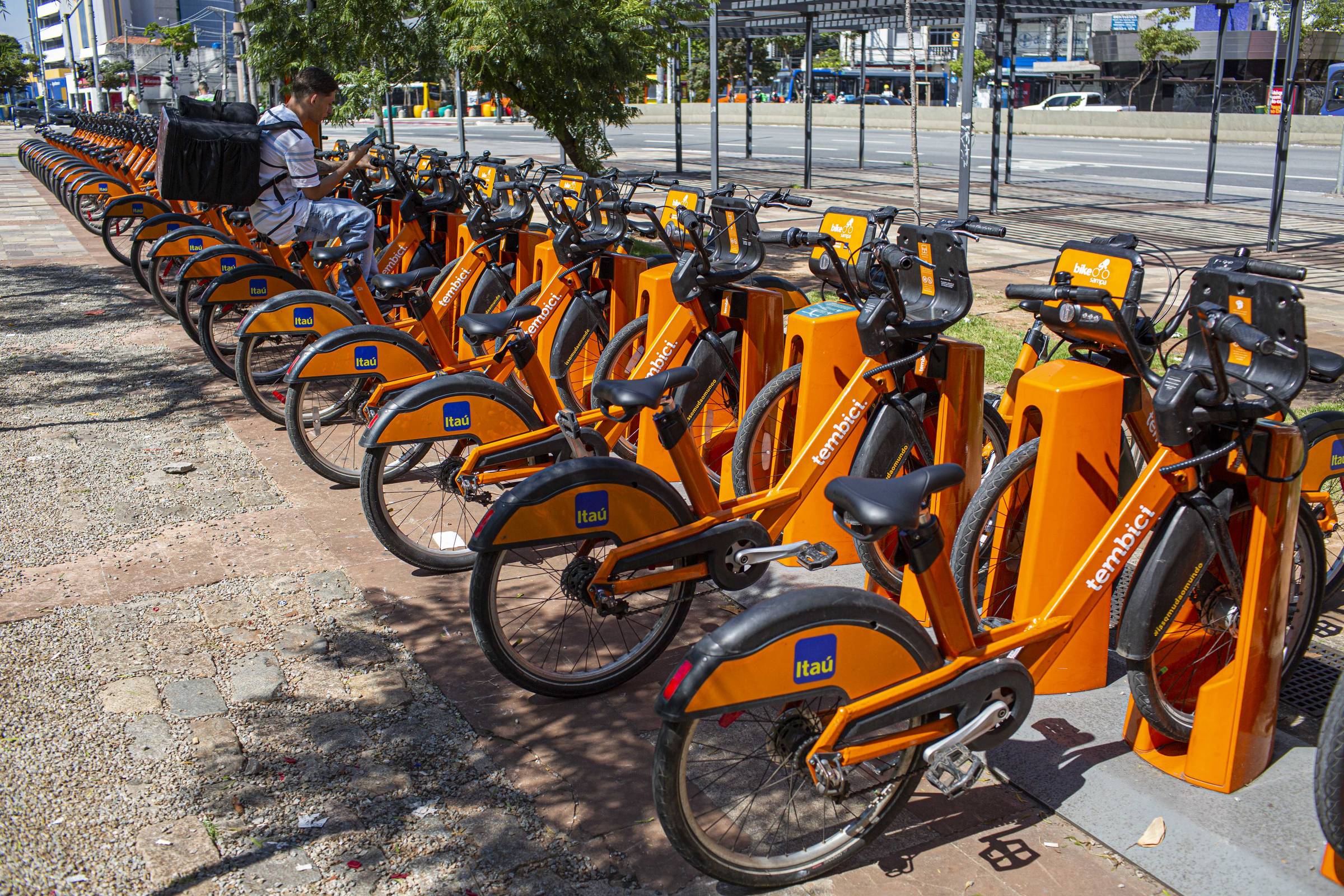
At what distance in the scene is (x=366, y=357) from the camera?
516 cm

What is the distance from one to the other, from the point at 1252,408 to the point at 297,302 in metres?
4.51

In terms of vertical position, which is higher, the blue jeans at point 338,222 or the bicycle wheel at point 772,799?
the blue jeans at point 338,222

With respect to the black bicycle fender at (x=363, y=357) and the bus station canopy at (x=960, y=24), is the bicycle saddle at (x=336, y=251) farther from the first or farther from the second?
the bus station canopy at (x=960, y=24)

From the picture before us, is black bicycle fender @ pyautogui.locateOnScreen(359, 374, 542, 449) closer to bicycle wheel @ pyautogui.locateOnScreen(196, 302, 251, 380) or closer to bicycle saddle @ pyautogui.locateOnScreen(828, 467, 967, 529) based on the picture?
bicycle saddle @ pyautogui.locateOnScreen(828, 467, 967, 529)

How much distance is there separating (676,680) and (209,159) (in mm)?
5602

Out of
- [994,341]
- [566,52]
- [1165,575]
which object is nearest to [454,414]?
[1165,575]

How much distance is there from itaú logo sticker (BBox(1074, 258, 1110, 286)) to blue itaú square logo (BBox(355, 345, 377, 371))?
3015 mm

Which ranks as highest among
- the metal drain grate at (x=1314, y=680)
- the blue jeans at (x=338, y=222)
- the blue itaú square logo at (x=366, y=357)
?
the blue jeans at (x=338, y=222)

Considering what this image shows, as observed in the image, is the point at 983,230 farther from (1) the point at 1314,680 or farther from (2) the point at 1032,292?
(1) the point at 1314,680

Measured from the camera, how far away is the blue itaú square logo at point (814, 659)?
256cm

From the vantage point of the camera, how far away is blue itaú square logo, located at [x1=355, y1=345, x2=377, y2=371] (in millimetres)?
5141

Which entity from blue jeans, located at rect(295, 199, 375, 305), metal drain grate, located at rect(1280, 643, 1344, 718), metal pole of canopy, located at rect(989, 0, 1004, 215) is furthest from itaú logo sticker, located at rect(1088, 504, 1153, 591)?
metal pole of canopy, located at rect(989, 0, 1004, 215)

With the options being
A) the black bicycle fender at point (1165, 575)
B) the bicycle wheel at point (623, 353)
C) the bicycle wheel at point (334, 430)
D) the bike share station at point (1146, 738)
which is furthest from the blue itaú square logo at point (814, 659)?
the bicycle wheel at point (623, 353)

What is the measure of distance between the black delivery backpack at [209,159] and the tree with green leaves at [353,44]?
3.29 metres
